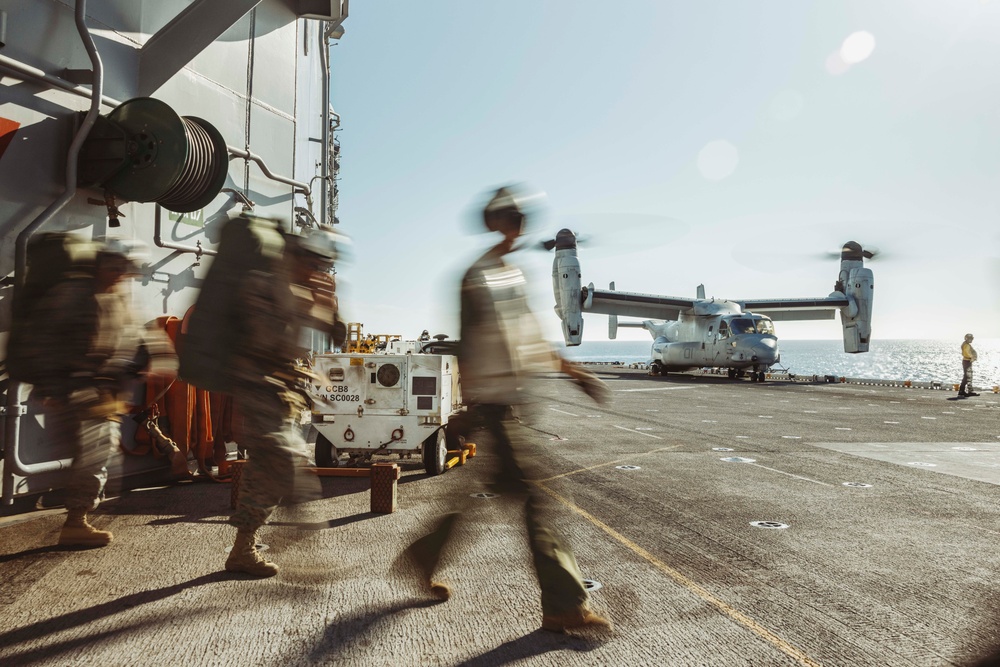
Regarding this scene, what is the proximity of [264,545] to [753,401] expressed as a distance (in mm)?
17413

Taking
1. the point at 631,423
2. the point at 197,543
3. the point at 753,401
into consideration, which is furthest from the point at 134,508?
the point at 753,401

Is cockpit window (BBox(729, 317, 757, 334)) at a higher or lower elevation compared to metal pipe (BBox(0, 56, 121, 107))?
lower

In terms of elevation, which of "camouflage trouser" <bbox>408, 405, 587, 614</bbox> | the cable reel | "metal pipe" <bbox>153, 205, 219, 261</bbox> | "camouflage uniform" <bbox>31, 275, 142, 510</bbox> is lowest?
"camouflage trouser" <bbox>408, 405, 587, 614</bbox>

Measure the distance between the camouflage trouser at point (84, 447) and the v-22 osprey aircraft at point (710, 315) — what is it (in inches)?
1095

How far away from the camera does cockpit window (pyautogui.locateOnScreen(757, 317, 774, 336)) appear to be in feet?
98.4

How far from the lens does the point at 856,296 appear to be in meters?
36.7

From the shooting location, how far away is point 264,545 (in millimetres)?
4543

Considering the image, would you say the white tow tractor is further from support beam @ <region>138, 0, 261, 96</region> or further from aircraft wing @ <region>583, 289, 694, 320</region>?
aircraft wing @ <region>583, 289, 694, 320</region>

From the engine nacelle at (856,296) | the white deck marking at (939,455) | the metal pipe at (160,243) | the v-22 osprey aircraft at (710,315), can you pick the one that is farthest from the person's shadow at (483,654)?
the engine nacelle at (856,296)

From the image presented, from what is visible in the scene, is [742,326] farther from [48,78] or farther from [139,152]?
[48,78]

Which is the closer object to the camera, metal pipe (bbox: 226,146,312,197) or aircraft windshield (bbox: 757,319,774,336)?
metal pipe (bbox: 226,146,312,197)

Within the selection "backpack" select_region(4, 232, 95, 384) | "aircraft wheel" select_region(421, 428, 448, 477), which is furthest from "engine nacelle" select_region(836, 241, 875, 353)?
"backpack" select_region(4, 232, 95, 384)

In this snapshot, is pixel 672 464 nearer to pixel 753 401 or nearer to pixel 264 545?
pixel 264 545

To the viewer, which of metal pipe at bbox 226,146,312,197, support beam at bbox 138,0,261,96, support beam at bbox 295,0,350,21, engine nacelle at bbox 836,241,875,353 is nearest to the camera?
support beam at bbox 138,0,261,96
